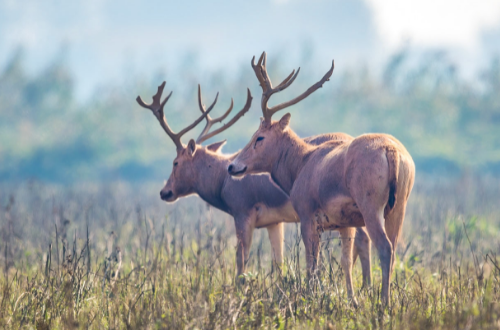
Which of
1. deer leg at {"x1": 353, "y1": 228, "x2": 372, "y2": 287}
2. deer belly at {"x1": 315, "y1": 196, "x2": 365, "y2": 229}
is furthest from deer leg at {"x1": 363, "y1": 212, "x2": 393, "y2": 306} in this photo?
deer leg at {"x1": 353, "y1": 228, "x2": 372, "y2": 287}

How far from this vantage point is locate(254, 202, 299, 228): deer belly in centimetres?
759

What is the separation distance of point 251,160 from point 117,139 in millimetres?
45271

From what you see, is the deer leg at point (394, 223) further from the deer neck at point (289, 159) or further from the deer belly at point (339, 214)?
the deer neck at point (289, 159)

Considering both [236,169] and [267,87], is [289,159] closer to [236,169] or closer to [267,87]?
[236,169]

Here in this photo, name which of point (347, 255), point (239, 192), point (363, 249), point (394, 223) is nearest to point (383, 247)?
point (394, 223)

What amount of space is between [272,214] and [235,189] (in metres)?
0.67

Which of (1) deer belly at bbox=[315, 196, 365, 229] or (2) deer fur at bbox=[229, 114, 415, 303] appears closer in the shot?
(2) deer fur at bbox=[229, 114, 415, 303]

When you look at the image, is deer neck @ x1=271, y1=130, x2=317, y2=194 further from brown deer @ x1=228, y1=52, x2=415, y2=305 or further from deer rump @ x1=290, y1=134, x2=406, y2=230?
deer rump @ x1=290, y1=134, x2=406, y2=230

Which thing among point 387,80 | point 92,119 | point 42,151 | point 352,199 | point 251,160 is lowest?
point 352,199

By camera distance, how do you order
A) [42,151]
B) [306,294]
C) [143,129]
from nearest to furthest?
[306,294], [42,151], [143,129]

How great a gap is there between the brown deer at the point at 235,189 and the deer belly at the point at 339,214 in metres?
1.17

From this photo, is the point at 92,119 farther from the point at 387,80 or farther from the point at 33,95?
the point at 387,80

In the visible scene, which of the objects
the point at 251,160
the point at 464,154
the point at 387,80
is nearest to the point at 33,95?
the point at 387,80

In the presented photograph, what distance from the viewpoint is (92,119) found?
5547 cm
